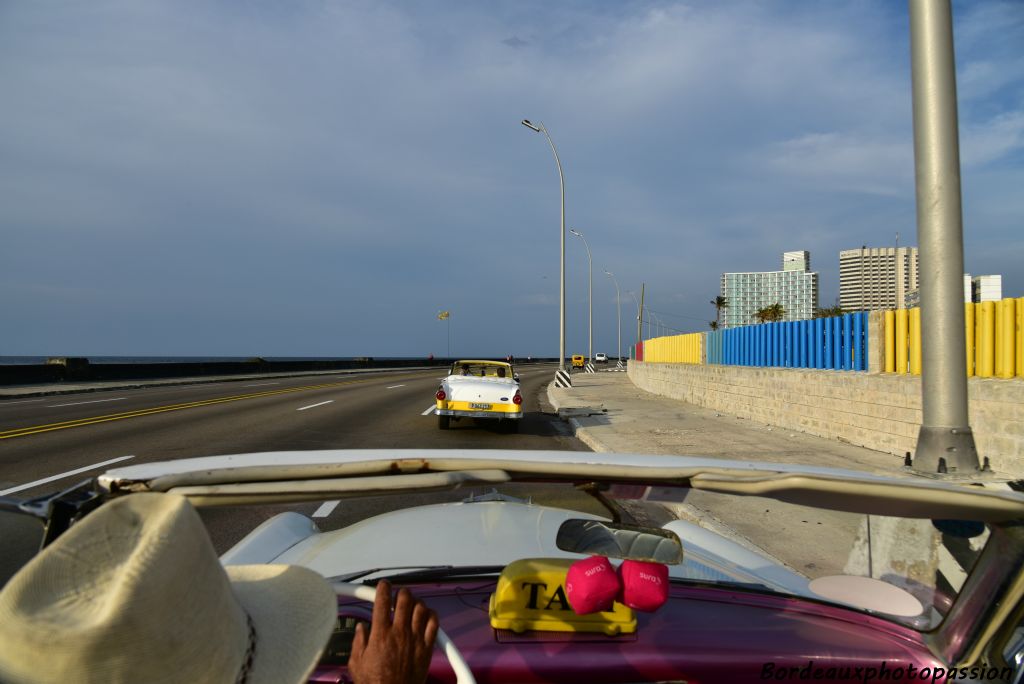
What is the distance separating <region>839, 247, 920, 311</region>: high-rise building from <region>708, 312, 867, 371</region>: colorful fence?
7394cm

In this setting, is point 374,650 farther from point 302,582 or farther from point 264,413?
point 264,413

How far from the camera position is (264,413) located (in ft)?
54.4

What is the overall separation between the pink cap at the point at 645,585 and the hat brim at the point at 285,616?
86 cm

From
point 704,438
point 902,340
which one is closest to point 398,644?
point 902,340

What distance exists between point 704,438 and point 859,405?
262 centimetres

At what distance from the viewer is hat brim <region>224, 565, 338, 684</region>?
1.28 meters

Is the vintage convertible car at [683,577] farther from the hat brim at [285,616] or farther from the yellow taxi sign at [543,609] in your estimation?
the hat brim at [285,616]

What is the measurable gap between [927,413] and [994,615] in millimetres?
5009

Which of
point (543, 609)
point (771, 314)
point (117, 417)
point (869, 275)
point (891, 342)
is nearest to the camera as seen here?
point (543, 609)

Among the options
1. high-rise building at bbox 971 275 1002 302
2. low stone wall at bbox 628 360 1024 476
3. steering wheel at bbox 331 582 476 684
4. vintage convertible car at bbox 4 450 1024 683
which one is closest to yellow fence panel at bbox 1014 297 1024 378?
low stone wall at bbox 628 360 1024 476

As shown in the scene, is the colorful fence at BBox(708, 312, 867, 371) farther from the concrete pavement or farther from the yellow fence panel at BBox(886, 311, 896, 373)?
the concrete pavement

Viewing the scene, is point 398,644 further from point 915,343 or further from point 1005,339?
point 915,343

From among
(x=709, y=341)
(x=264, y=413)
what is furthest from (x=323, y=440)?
(x=709, y=341)

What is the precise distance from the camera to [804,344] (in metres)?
14.2
